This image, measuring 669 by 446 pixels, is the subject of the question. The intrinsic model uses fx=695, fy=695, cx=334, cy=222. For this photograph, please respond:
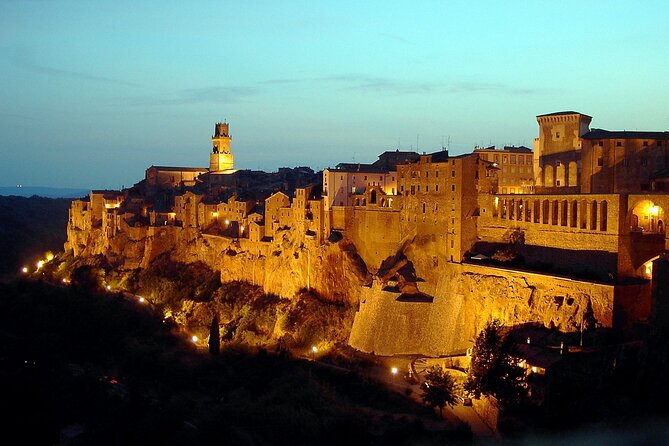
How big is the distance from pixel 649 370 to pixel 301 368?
17037mm

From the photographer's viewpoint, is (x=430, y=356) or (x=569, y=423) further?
(x=430, y=356)

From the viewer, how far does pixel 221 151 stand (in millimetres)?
80312

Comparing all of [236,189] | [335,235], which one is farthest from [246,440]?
[236,189]

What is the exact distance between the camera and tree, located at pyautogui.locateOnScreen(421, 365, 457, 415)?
27.4 metres

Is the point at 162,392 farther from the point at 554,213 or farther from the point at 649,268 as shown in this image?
the point at 649,268

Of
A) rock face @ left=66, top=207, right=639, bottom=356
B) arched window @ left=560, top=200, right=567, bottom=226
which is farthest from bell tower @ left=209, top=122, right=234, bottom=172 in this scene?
arched window @ left=560, top=200, right=567, bottom=226

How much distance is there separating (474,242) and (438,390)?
416 inches

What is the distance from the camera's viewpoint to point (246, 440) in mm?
29500

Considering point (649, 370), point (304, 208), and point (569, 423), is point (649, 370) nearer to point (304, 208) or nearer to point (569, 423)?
point (569, 423)

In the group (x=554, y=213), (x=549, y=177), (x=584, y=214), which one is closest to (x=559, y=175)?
(x=549, y=177)

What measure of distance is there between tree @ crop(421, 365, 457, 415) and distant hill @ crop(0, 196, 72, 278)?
60.9 meters

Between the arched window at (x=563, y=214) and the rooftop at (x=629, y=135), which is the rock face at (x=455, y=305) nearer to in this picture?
the arched window at (x=563, y=214)

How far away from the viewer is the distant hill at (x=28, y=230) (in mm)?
82062

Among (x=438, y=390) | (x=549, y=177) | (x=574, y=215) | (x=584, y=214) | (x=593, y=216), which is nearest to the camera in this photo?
(x=438, y=390)
